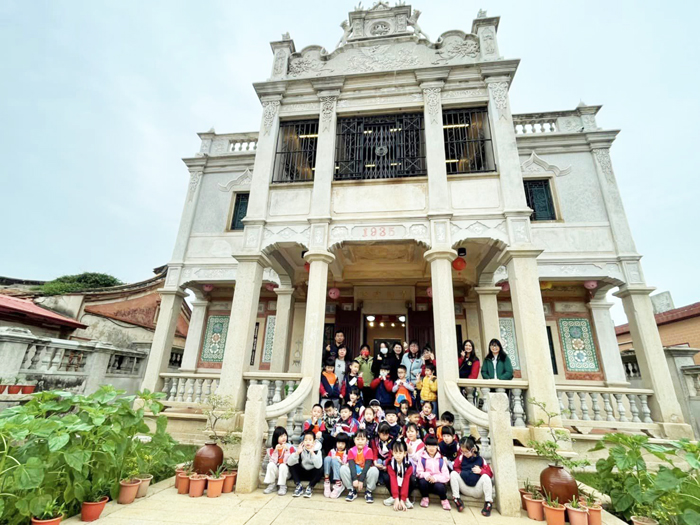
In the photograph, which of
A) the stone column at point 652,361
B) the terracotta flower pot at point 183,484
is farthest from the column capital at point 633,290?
the terracotta flower pot at point 183,484

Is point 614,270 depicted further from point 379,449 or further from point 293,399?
point 293,399

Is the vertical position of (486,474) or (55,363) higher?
(55,363)

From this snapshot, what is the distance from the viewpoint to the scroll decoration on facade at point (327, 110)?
8508 millimetres

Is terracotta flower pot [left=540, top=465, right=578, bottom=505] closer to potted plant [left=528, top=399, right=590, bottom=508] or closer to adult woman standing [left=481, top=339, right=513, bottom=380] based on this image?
potted plant [left=528, top=399, right=590, bottom=508]

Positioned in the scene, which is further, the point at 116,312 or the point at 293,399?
the point at 116,312

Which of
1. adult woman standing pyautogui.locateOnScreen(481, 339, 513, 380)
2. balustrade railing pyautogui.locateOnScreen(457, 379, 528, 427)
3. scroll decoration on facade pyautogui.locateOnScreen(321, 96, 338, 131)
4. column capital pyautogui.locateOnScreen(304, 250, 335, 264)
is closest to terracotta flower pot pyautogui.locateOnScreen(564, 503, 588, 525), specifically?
balustrade railing pyautogui.locateOnScreen(457, 379, 528, 427)

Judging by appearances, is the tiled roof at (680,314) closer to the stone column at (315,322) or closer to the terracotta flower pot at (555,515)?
the terracotta flower pot at (555,515)

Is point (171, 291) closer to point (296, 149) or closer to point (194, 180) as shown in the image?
point (194, 180)

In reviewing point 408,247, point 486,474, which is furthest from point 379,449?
point 408,247

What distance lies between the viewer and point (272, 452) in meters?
4.62

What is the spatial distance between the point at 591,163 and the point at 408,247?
6827mm

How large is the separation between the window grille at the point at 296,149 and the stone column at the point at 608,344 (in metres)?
9.86

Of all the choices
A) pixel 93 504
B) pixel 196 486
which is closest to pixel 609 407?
pixel 196 486

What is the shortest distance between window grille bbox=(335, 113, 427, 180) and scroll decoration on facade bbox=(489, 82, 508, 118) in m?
1.81
